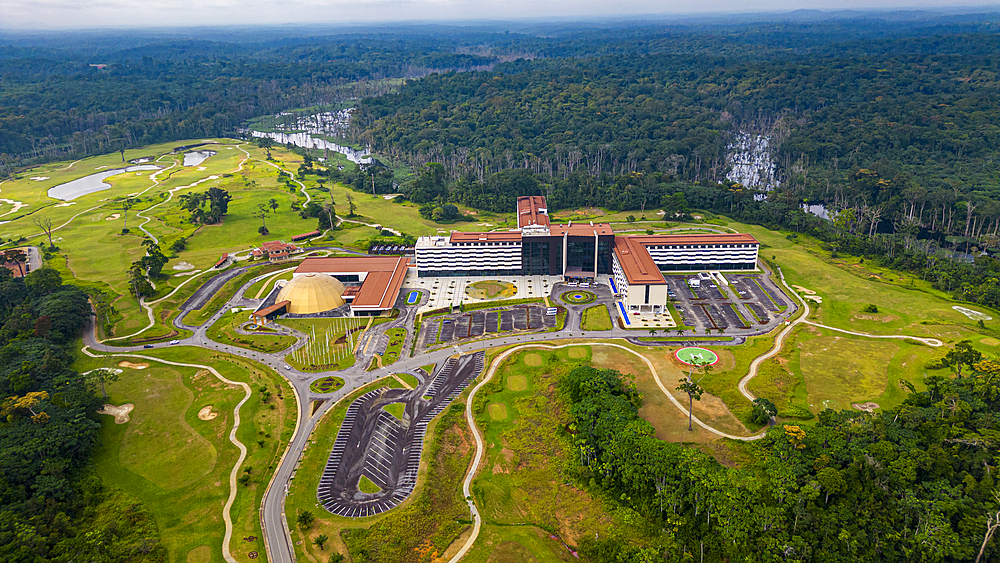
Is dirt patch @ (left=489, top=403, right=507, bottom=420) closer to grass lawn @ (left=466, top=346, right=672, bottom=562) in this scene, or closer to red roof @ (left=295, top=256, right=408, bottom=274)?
grass lawn @ (left=466, top=346, right=672, bottom=562)

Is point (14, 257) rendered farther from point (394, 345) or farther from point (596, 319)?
point (596, 319)

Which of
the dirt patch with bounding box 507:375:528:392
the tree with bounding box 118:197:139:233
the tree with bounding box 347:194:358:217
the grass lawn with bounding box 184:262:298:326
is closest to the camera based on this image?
the dirt patch with bounding box 507:375:528:392

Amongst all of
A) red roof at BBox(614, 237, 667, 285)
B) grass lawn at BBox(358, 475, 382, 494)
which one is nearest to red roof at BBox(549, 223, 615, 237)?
red roof at BBox(614, 237, 667, 285)

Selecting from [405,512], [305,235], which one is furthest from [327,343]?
[305,235]

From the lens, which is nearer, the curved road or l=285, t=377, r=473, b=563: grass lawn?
l=285, t=377, r=473, b=563: grass lawn

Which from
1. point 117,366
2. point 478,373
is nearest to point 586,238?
point 478,373
